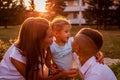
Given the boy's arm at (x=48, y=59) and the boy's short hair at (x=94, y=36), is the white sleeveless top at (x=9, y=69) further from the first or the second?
the boy's short hair at (x=94, y=36)

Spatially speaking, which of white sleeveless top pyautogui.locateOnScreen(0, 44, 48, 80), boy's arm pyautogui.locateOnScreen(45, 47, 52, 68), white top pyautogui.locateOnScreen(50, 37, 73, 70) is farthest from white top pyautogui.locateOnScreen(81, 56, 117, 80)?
white top pyautogui.locateOnScreen(50, 37, 73, 70)

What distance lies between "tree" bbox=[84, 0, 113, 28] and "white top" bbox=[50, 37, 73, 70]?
3723 cm

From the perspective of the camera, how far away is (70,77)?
4.08 meters

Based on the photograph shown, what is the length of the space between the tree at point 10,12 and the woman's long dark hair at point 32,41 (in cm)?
3812

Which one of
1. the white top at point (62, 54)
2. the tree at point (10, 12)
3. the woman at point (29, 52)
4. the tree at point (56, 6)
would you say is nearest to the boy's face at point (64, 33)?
the white top at point (62, 54)

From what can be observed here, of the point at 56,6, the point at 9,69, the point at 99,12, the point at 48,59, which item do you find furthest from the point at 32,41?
the point at 56,6

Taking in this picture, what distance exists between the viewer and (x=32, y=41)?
3.70m

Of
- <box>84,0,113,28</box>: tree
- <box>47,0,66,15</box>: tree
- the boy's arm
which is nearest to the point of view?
the boy's arm

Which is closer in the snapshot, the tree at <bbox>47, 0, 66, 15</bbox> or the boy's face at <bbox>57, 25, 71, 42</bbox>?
the boy's face at <bbox>57, 25, 71, 42</bbox>

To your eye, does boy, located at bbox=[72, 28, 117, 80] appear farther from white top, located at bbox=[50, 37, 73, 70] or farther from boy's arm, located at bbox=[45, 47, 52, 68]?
white top, located at bbox=[50, 37, 73, 70]

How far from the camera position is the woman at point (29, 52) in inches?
146

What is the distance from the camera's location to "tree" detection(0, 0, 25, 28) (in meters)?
41.7

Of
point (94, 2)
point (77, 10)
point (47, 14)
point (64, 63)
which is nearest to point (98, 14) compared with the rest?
point (94, 2)

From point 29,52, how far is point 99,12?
3816 cm
